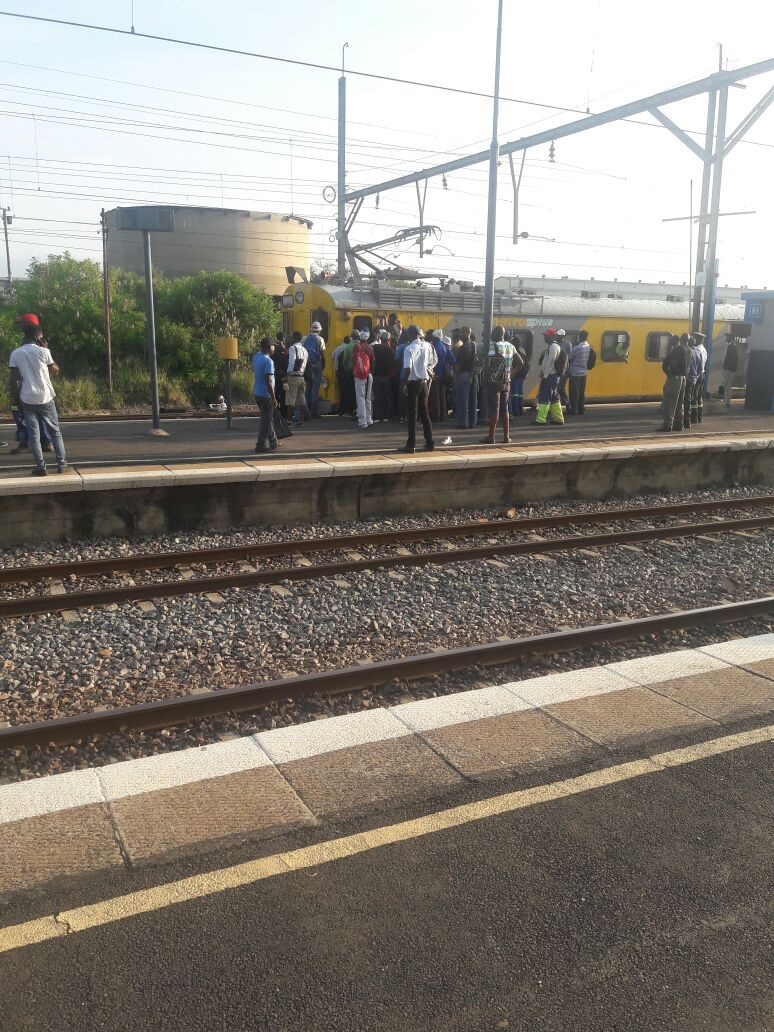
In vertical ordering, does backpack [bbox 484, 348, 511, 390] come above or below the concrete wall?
above

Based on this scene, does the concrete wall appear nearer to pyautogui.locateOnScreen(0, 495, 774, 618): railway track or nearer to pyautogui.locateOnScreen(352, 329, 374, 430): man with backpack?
pyautogui.locateOnScreen(0, 495, 774, 618): railway track

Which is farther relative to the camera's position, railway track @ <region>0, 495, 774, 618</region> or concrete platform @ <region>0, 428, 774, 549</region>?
concrete platform @ <region>0, 428, 774, 549</region>

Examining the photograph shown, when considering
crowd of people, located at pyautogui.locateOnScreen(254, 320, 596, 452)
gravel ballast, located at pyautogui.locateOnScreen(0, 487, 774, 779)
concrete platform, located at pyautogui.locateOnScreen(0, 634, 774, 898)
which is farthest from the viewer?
crowd of people, located at pyautogui.locateOnScreen(254, 320, 596, 452)

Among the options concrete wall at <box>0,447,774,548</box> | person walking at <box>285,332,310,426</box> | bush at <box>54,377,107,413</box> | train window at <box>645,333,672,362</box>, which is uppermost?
train window at <box>645,333,672,362</box>

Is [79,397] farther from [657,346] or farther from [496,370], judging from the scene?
[657,346]

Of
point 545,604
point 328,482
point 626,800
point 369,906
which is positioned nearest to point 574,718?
point 626,800

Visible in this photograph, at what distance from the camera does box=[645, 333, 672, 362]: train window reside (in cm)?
2312

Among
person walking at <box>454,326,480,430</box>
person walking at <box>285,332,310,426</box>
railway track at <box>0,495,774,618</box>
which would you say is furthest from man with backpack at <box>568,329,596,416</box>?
railway track at <box>0,495,774,618</box>

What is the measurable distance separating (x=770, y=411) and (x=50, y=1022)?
72.6 ft

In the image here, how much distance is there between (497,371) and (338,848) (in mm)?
10738

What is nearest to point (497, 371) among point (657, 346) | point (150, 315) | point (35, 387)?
point (150, 315)

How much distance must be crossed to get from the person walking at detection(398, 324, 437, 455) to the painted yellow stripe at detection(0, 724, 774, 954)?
835cm

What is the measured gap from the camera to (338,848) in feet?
12.8

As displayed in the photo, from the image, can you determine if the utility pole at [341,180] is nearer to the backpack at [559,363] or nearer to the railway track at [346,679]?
the backpack at [559,363]
